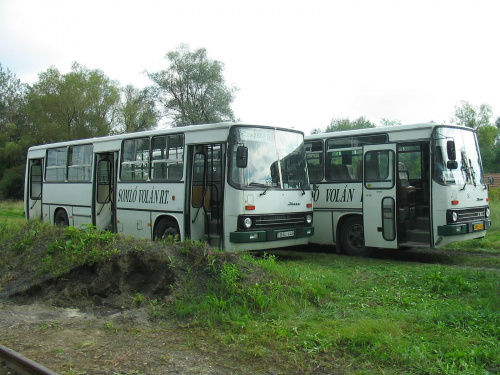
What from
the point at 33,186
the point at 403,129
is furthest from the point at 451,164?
the point at 33,186

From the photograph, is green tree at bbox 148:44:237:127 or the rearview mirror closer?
the rearview mirror

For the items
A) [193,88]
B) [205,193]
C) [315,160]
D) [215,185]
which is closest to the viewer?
[215,185]

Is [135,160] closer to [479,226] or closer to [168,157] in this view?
[168,157]

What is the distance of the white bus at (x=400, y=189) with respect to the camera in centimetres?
1119

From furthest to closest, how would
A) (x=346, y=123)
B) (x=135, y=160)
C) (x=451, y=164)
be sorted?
(x=346, y=123), (x=135, y=160), (x=451, y=164)

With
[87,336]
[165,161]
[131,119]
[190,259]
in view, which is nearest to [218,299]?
[190,259]

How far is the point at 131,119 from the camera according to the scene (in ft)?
168

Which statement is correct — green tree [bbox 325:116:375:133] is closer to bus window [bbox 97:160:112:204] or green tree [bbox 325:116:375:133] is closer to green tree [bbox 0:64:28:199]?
green tree [bbox 0:64:28:199]

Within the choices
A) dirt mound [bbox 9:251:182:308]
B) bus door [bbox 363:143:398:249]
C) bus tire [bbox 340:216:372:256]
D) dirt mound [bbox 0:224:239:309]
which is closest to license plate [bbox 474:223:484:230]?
bus door [bbox 363:143:398:249]

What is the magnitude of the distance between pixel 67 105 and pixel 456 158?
44261 mm

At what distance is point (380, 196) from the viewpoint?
11.8 meters

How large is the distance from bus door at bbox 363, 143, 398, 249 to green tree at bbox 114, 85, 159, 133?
129 feet

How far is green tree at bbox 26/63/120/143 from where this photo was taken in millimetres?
48938

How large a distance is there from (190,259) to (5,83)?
70.2 m
